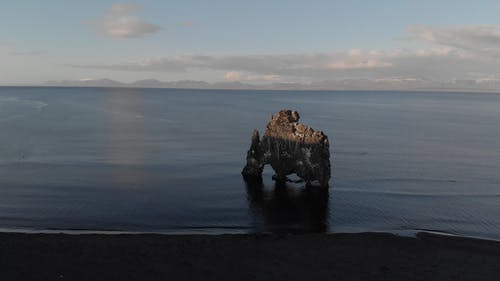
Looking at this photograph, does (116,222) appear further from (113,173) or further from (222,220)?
(113,173)

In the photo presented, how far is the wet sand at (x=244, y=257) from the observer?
108 ft

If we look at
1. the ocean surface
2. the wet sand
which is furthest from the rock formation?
the wet sand

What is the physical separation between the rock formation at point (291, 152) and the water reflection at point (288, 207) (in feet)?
7.32

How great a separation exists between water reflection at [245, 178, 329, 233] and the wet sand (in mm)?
5193

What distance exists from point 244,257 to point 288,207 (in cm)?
1935

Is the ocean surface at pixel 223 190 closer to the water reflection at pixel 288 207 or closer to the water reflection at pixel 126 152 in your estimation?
the water reflection at pixel 288 207

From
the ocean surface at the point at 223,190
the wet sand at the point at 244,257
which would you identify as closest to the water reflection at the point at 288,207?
the ocean surface at the point at 223,190

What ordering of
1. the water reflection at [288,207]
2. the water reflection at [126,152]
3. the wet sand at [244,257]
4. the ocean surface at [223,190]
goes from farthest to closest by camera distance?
the water reflection at [126,152] < the ocean surface at [223,190] < the water reflection at [288,207] < the wet sand at [244,257]

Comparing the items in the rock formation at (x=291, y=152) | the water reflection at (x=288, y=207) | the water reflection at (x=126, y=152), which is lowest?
the water reflection at (x=288, y=207)

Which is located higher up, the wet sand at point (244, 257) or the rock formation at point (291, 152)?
the rock formation at point (291, 152)

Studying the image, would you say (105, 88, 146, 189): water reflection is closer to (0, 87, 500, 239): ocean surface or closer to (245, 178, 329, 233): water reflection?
(0, 87, 500, 239): ocean surface

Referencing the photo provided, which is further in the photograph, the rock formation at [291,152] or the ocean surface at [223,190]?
the rock formation at [291,152]

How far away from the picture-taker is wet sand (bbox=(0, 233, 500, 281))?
108ft

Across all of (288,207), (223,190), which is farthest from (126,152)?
(288,207)
